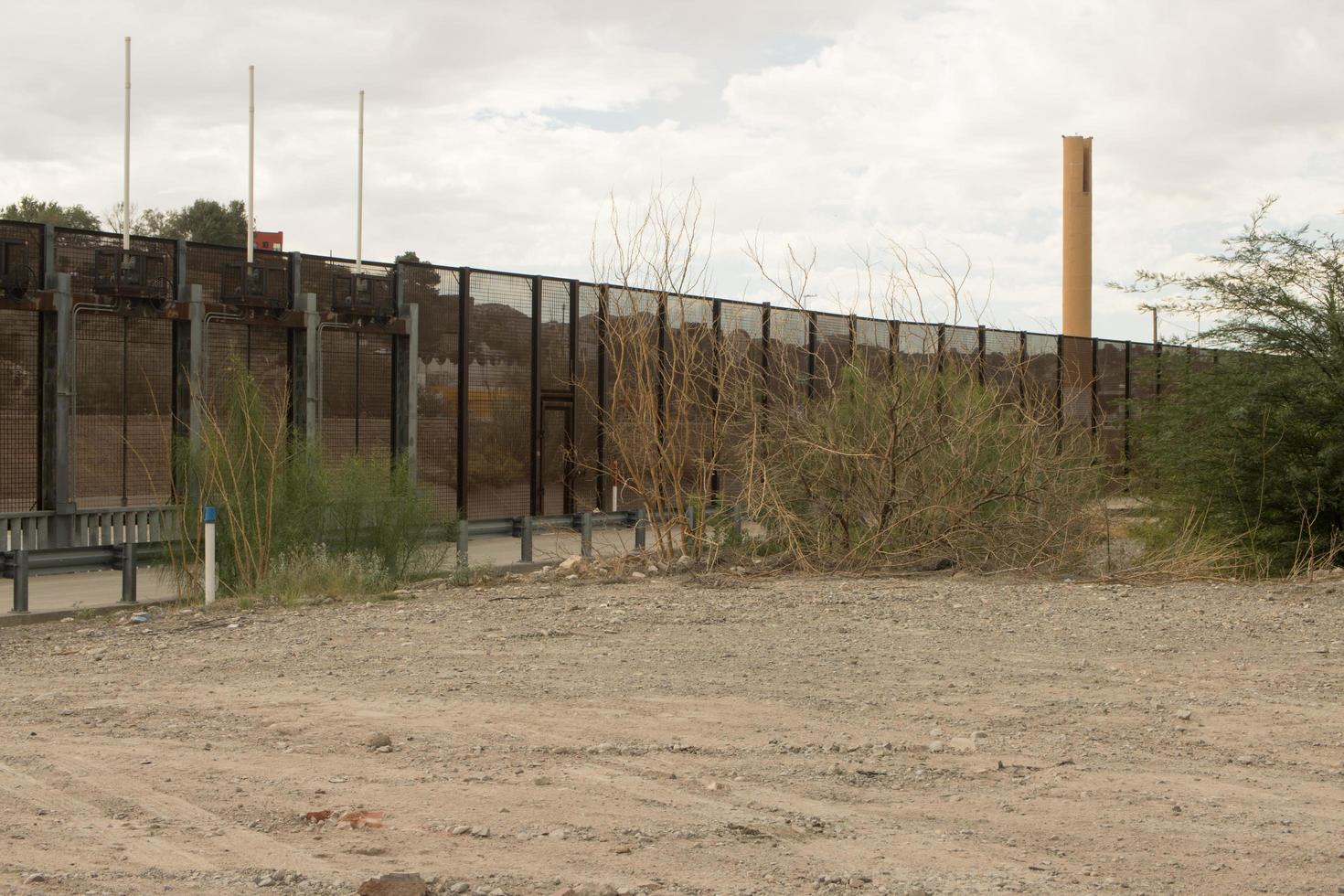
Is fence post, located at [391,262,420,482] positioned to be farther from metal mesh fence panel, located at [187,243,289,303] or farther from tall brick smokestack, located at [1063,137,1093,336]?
tall brick smokestack, located at [1063,137,1093,336]

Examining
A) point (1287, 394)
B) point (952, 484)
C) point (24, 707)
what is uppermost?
point (1287, 394)

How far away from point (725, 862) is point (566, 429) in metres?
18.7

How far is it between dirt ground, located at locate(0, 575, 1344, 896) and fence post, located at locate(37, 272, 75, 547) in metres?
5.81

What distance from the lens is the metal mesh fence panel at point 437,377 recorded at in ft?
68.3

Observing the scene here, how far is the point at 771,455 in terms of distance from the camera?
15.5 meters

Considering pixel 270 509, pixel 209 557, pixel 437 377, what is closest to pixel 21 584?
pixel 209 557

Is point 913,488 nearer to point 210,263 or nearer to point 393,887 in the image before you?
point 210,263

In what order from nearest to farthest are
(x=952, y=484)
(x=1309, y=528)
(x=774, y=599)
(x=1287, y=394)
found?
(x=774, y=599) → (x=952, y=484) → (x=1309, y=528) → (x=1287, y=394)

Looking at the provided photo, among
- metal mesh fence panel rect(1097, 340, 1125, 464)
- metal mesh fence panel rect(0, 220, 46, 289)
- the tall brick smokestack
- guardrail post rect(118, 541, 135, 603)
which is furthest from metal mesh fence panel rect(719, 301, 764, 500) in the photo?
the tall brick smokestack

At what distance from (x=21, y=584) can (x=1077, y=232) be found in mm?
56617

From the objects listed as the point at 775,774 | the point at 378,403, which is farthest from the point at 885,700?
the point at 378,403

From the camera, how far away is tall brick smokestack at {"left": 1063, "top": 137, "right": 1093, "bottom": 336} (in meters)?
63.0

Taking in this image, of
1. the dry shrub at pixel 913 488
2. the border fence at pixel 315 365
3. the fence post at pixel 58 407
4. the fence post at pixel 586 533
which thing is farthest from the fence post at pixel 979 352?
the fence post at pixel 58 407

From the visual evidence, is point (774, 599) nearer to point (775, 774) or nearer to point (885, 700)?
point (885, 700)
